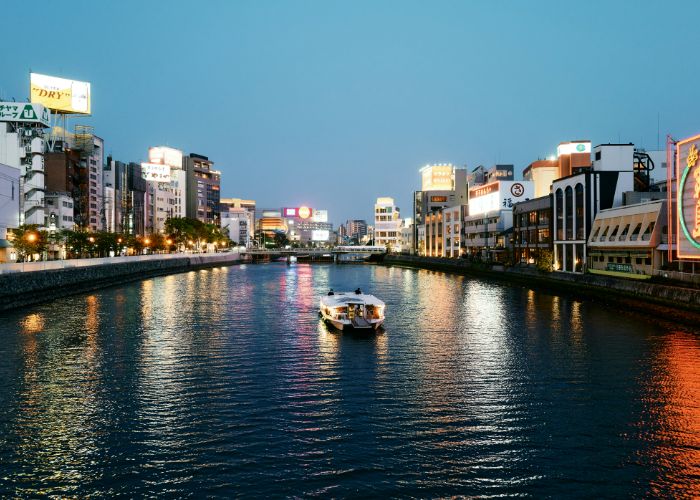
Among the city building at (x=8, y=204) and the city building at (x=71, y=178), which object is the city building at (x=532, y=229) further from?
the city building at (x=71, y=178)

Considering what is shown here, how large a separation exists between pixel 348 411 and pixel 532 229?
349 ft

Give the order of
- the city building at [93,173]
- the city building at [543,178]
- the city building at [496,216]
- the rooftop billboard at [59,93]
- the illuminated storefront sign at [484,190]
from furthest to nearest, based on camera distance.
Answer: 1. the city building at [93,173]
2. the city building at [543,178]
3. the illuminated storefront sign at [484,190]
4. the rooftop billboard at [59,93]
5. the city building at [496,216]

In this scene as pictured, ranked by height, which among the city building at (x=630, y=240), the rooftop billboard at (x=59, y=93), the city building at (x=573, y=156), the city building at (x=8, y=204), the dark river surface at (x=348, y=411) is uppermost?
the rooftop billboard at (x=59, y=93)

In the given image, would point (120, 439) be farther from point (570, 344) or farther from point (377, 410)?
point (570, 344)

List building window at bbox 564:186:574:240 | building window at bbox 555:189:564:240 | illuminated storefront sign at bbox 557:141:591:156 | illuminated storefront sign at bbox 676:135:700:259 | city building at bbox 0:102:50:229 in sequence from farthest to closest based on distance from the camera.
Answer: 1. illuminated storefront sign at bbox 557:141:591:156
2. city building at bbox 0:102:50:229
3. building window at bbox 555:189:564:240
4. building window at bbox 564:186:574:240
5. illuminated storefront sign at bbox 676:135:700:259

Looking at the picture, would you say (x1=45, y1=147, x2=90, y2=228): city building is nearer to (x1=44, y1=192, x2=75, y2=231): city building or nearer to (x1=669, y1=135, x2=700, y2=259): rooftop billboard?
(x1=44, y1=192, x2=75, y2=231): city building

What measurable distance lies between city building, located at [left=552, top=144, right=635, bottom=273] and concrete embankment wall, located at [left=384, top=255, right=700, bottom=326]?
802 cm

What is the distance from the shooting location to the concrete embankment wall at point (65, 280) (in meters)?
62.2

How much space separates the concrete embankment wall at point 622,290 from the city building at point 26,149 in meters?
92.4

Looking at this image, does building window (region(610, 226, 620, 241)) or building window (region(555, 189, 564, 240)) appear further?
building window (region(555, 189, 564, 240))

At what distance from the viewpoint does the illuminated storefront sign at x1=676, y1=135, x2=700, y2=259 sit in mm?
58344

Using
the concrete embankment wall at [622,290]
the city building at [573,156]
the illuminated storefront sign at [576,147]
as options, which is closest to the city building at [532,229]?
the concrete embankment wall at [622,290]

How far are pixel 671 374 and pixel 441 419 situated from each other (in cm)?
1600

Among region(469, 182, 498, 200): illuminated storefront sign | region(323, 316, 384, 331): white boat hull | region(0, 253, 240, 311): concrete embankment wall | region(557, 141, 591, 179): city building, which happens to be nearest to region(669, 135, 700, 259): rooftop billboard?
region(323, 316, 384, 331): white boat hull
